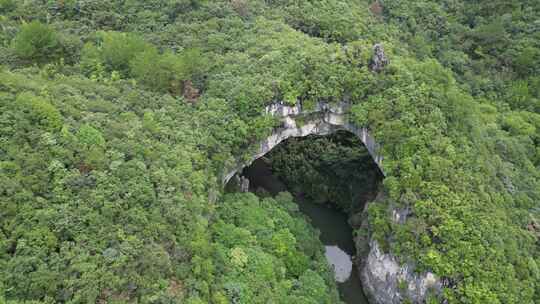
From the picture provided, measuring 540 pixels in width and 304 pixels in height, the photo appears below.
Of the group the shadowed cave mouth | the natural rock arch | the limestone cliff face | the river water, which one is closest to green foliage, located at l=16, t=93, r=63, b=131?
the natural rock arch

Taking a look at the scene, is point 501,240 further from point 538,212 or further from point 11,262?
point 11,262

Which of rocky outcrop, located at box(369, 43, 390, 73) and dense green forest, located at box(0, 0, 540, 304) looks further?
rocky outcrop, located at box(369, 43, 390, 73)

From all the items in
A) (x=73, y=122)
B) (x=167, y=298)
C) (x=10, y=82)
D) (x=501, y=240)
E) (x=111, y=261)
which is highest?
(x=10, y=82)

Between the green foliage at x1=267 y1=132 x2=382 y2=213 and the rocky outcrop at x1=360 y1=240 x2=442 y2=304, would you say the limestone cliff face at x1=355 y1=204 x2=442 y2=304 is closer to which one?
the rocky outcrop at x1=360 y1=240 x2=442 y2=304

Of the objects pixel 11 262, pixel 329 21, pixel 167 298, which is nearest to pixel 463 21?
pixel 329 21

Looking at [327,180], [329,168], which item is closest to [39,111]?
[327,180]

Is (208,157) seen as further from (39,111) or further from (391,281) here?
(391,281)

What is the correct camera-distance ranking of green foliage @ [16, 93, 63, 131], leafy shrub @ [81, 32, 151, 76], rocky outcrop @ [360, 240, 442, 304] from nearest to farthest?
green foliage @ [16, 93, 63, 131] < rocky outcrop @ [360, 240, 442, 304] < leafy shrub @ [81, 32, 151, 76]
